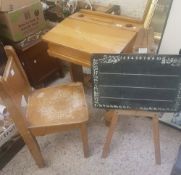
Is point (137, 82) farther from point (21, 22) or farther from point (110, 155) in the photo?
point (21, 22)

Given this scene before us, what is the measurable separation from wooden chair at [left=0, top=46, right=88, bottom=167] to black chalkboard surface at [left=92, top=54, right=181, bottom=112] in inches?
6.5

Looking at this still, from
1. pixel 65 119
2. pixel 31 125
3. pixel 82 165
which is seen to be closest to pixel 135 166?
pixel 82 165

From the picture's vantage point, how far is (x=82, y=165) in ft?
5.12

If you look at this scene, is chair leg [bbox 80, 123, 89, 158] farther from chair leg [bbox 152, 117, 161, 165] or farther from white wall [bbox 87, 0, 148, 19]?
white wall [bbox 87, 0, 148, 19]

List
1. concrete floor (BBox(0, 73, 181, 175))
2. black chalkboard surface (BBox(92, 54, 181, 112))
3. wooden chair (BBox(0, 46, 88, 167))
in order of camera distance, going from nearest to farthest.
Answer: black chalkboard surface (BBox(92, 54, 181, 112)), wooden chair (BBox(0, 46, 88, 167)), concrete floor (BBox(0, 73, 181, 175))

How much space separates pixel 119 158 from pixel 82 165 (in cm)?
25

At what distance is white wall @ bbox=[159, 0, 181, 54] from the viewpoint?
1.32 m

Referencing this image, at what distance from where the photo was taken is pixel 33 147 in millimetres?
1410

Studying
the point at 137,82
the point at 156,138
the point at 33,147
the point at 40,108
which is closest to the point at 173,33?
the point at 137,82

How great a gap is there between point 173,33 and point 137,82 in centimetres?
42

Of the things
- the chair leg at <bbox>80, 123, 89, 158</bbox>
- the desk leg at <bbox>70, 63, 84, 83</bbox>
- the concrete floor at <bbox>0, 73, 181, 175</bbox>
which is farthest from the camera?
the desk leg at <bbox>70, 63, 84, 83</bbox>

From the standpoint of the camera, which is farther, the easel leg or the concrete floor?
the easel leg

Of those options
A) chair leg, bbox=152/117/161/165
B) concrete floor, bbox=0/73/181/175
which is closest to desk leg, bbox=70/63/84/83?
concrete floor, bbox=0/73/181/175

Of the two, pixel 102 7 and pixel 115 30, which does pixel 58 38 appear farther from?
pixel 102 7
